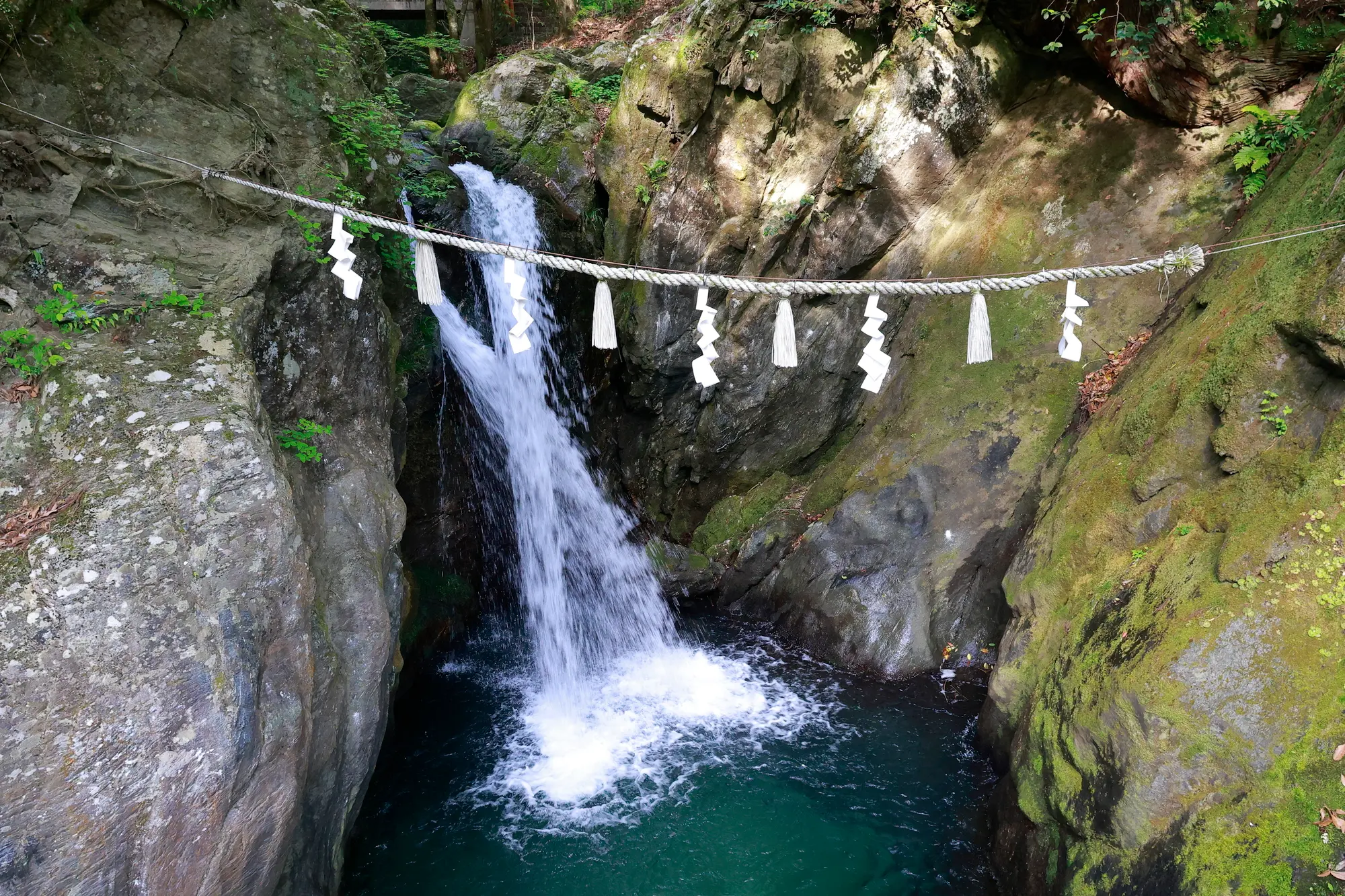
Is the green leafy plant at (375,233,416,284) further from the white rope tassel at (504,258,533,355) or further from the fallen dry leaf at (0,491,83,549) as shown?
the fallen dry leaf at (0,491,83,549)

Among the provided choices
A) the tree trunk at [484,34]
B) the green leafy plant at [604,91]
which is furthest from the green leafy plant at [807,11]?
the tree trunk at [484,34]

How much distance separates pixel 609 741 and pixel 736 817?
1646 millimetres

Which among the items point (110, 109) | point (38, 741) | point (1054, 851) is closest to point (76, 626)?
point (38, 741)

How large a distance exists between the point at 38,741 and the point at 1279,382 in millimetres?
7839

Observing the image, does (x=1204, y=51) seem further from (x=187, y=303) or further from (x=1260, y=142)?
(x=187, y=303)

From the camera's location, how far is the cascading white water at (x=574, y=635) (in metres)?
7.02

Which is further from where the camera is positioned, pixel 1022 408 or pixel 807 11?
pixel 807 11

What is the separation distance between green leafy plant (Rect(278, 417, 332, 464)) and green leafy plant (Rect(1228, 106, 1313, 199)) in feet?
30.0

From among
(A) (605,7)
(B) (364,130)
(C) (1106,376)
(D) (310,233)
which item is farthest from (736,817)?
(A) (605,7)

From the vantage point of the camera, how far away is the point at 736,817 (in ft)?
21.0

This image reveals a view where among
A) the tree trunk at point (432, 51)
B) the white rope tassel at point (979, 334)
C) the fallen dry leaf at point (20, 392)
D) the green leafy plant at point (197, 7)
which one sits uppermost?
the tree trunk at point (432, 51)

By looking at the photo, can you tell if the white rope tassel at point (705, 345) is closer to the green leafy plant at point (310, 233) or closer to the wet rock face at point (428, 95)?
the green leafy plant at point (310, 233)

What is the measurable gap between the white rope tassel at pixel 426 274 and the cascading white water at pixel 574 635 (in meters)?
4.20

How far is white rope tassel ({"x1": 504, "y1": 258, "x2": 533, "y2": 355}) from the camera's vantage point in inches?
200
